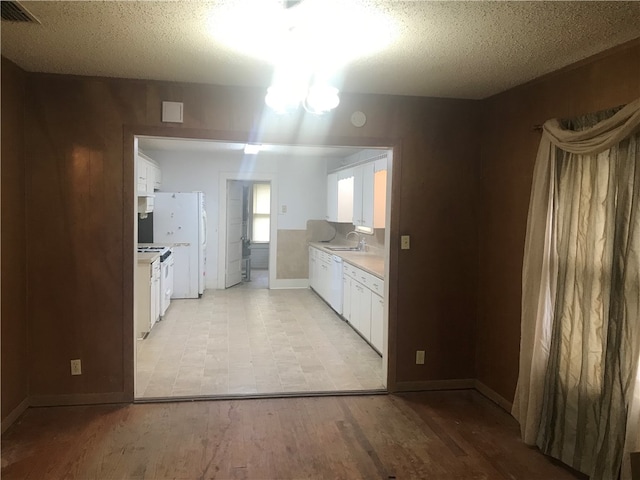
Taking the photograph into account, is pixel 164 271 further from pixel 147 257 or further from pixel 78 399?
pixel 78 399

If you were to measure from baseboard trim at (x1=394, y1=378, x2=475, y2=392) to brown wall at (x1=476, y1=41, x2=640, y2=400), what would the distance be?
0.41ft

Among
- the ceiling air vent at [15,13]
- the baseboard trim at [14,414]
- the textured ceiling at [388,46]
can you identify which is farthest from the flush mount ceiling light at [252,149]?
the ceiling air vent at [15,13]

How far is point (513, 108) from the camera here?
3.69 m

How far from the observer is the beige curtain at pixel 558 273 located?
253cm

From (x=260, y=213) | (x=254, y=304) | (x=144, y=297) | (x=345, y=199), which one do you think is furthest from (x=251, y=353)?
(x=260, y=213)

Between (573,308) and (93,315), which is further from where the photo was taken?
(93,315)

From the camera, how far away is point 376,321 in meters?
5.05

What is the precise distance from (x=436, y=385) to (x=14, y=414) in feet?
10.1

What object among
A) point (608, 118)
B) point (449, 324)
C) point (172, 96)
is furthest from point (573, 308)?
point (172, 96)

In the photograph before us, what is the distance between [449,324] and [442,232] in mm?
757

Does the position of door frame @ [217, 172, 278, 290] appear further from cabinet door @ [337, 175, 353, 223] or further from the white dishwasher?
the white dishwasher

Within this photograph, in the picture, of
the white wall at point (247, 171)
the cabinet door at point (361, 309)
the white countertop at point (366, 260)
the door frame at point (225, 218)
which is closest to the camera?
the white countertop at point (366, 260)

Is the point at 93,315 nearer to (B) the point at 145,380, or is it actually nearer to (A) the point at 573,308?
(B) the point at 145,380

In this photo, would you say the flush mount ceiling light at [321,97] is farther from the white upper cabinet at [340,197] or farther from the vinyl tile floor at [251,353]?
the white upper cabinet at [340,197]
